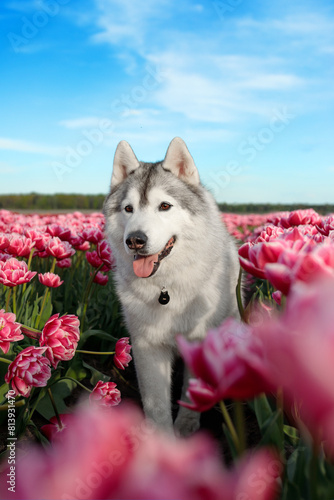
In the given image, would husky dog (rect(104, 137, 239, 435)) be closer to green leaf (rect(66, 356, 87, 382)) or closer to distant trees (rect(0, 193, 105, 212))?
green leaf (rect(66, 356, 87, 382))

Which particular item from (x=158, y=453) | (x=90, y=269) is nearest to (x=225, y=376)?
(x=158, y=453)

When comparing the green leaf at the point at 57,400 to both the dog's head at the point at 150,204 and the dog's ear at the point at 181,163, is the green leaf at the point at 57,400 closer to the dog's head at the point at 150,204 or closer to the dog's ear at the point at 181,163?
the dog's head at the point at 150,204

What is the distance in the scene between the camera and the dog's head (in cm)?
290

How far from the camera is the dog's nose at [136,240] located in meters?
2.79

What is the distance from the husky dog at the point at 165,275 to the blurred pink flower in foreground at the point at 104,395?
2.12 feet

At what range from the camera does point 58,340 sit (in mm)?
2111

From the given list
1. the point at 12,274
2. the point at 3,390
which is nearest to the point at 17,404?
the point at 3,390

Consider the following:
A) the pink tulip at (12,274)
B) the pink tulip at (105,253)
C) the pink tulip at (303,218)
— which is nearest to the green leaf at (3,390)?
the pink tulip at (12,274)

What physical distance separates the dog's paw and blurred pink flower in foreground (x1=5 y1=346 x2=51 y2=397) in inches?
59.3

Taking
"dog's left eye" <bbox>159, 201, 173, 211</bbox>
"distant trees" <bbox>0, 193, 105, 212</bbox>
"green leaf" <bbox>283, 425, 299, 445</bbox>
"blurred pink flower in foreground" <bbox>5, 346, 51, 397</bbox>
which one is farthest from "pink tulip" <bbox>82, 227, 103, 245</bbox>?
"distant trees" <bbox>0, 193, 105, 212</bbox>

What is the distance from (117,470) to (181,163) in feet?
10.7

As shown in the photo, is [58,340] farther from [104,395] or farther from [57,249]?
[57,249]

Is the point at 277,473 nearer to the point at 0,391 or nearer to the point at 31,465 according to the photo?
the point at 31,465

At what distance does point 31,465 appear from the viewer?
46 cm
